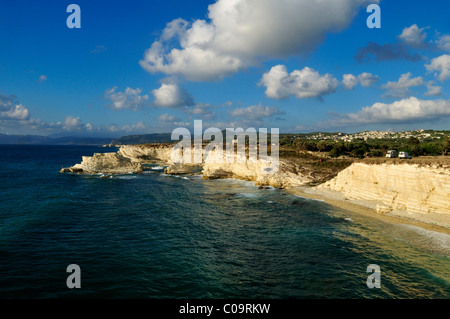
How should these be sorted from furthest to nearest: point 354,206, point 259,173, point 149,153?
point 149,153 → point 259,173 → point 354,206

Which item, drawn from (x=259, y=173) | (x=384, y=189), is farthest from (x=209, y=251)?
(x=259, y=173)

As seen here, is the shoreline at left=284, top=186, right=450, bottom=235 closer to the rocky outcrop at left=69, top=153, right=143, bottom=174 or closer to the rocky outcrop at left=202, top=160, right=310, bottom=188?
the rocky outcrop at left=202, top=160, right=310, bottom=188

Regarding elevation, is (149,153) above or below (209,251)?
above

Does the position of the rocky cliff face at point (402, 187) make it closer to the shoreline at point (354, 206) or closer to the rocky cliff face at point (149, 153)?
the shoreline at point (354, 206)

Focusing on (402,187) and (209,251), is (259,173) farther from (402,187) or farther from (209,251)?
(209,251)

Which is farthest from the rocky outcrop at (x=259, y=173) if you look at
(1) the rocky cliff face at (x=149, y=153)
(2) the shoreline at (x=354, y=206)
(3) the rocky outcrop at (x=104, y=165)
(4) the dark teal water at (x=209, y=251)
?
(1) the rocky cliff face at (x=149, y=153)
